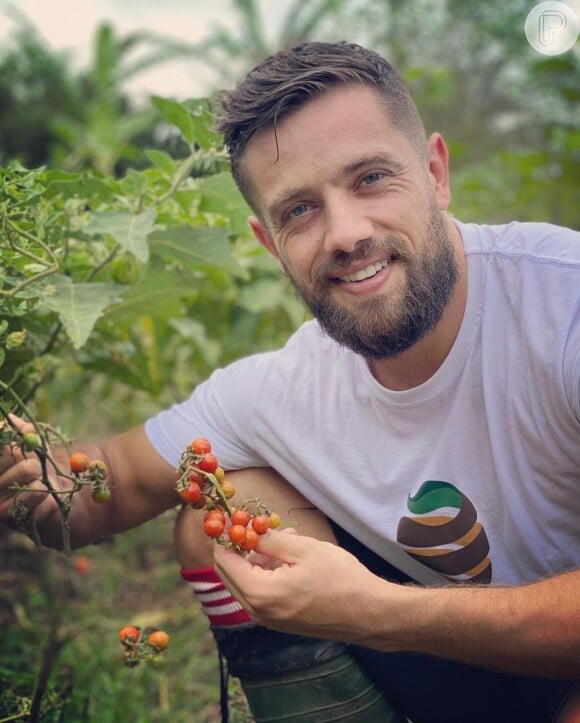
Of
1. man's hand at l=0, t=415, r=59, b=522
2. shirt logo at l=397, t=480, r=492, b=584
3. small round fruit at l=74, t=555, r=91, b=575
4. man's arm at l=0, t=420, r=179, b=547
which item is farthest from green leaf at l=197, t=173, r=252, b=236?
small round fruit at l=74, t=555, r=91, b=575

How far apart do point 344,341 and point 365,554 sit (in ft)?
1.70

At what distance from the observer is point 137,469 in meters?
2.07

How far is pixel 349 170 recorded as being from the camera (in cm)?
187

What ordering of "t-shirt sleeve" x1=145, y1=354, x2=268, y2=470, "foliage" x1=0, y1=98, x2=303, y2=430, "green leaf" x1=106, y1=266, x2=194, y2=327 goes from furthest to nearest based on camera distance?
1. "green leaf" x1=106, y1=266, x2=194, y2=327
2. "t-shirt sleeve" x1=145, y1=354, x2=268, y2=470
3. "foliage" x1=0, y1=98, x2=303, y2=430

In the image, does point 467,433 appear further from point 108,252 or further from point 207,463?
point 108,252

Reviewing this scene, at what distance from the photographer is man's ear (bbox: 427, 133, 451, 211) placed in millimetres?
2076

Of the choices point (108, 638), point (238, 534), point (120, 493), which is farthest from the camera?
point (108, 638)

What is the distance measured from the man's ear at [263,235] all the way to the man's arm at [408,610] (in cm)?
86

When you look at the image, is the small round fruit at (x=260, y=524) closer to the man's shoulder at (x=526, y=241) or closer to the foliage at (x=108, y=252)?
the foliage at (x=108, y=252)

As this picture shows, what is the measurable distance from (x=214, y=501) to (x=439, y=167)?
106 cm

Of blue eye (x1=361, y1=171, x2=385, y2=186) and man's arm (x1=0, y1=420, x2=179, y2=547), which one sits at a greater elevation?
blue eye (x1=361, y1=171, x2=385, y2=186)

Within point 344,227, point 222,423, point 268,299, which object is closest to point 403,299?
point 344,227

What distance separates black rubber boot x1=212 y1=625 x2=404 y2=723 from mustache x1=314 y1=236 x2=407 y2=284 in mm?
824

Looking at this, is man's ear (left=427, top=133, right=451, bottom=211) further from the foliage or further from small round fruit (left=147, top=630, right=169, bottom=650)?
small round fruit (left=147, top=630, right=169, bottom=650)
